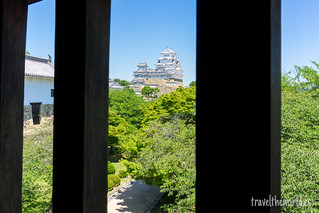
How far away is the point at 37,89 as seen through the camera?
288 inches

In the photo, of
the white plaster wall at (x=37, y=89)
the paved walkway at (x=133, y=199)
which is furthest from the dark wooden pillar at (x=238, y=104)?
the white plaster wall at (x=37, y=89)

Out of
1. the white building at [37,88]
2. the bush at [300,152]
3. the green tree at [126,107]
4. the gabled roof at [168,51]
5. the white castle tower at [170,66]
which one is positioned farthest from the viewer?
the gabled roof at [168,51]

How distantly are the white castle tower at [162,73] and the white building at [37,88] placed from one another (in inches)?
457

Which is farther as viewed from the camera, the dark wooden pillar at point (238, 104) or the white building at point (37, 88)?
the white building at point (37, 88)

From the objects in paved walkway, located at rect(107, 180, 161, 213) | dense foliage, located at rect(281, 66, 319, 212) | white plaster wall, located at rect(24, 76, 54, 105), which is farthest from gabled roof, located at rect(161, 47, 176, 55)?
paved walkway, located at rect(107, 180, 161, 213)

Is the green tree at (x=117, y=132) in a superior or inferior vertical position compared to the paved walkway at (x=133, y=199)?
superior

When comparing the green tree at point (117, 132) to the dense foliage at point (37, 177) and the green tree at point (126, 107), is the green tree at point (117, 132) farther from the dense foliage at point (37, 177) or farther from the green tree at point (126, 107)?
the dense foliage at point (37, 177)

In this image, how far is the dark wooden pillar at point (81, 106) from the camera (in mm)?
300

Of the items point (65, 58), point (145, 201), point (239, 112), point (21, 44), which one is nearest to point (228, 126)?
point (239, 112)

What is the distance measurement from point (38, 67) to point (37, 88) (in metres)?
1.30

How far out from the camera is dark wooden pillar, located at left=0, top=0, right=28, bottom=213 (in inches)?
17.0

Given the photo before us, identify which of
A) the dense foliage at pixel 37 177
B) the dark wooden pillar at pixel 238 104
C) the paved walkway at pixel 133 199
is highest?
the dark wooden pillar at pixel 238 104

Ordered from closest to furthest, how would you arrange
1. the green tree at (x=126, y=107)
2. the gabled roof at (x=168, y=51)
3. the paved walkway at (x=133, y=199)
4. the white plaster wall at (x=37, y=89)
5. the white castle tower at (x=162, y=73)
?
the paved walkway at (x=133, y=199) → the white plaster wall at (x=37, y=89) → the green tree at (x=126, y=107) → the white castle tower at (x=162, y=73) → the gabled roof at (x=168, y=51)

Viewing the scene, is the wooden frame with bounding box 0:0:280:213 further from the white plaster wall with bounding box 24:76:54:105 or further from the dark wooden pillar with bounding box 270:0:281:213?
the white plaster wall with bounding box 24:76:54:105
